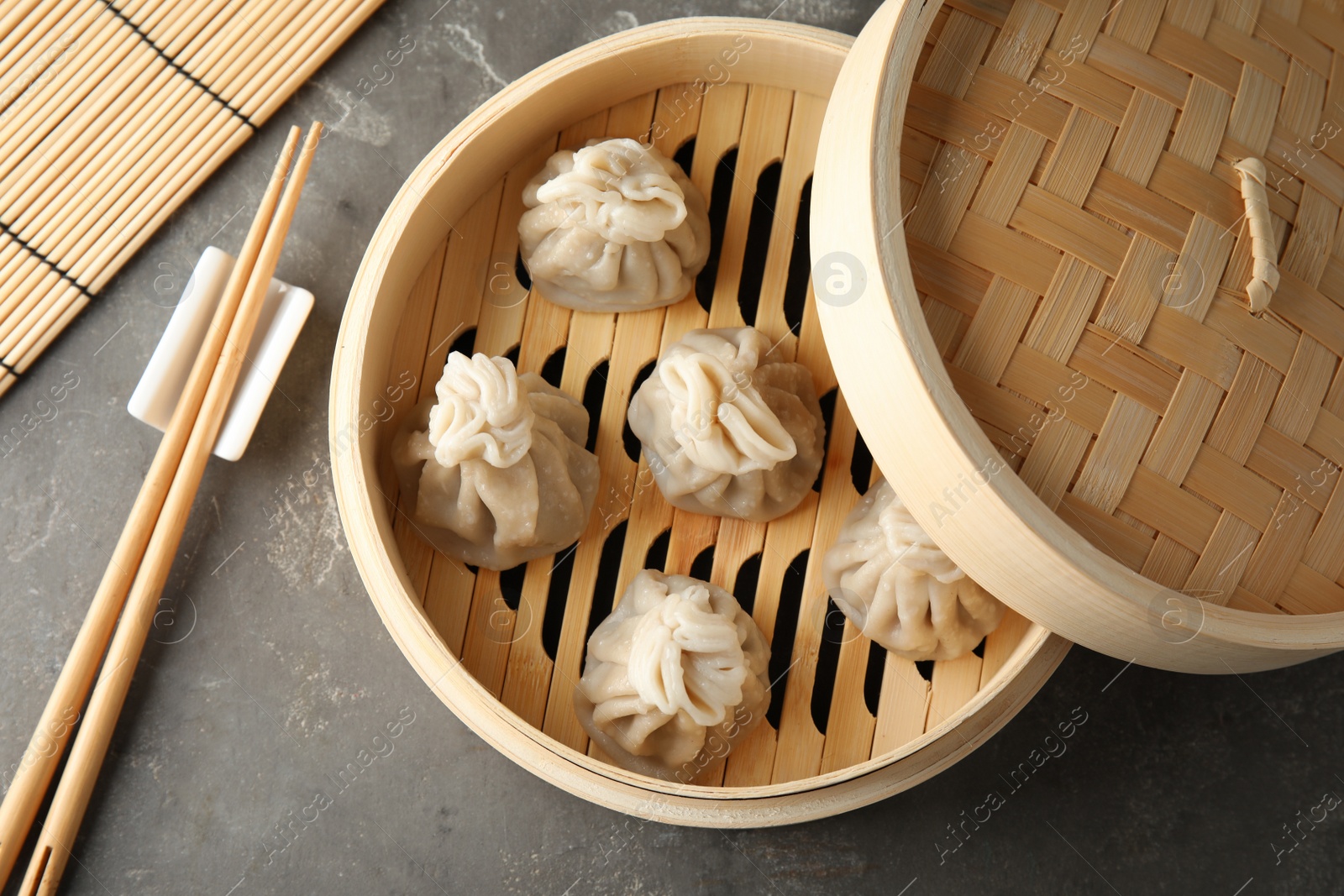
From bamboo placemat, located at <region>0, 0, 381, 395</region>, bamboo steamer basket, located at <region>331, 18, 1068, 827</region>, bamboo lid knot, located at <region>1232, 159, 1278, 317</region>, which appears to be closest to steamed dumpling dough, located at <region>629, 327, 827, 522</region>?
bamboo steamer basket, located at <region>331, 18, 1068, 827</region>

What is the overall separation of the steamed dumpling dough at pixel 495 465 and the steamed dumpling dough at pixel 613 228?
22 centimetres

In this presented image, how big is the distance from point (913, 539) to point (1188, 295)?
1.88 feet

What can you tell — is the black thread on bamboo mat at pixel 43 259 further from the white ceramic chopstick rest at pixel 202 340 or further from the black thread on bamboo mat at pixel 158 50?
the black thread on bamboo mat at pixel 158 50

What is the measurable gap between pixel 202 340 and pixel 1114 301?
1.74 metres

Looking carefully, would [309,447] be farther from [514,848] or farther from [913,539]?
[913,539]

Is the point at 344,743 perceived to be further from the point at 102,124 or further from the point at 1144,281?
the point at 1144,281

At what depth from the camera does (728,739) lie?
5.33 ft

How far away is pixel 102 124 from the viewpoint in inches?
77.4

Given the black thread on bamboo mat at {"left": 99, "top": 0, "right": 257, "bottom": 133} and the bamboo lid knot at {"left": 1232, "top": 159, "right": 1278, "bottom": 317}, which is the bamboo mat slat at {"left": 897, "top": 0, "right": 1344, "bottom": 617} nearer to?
the bamboo lid knot at {"left": 1232, "top": 159, "right": 1278, "bottom": 317}

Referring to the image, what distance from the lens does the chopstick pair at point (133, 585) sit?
69.1 inches

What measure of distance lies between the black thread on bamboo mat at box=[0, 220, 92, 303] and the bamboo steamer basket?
2.68 feet

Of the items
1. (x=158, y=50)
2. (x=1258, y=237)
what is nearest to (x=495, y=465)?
(x=1258, y=237)

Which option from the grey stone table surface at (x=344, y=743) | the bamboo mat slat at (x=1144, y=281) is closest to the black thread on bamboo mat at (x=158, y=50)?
the grey stone table surface at (x=344, y=743)

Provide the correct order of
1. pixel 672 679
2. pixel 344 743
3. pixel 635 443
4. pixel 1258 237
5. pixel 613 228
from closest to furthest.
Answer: pixel 1258 237 < pixel 672 679 < pixel 613 228 < pixel 635 443 < pixel 344 743
